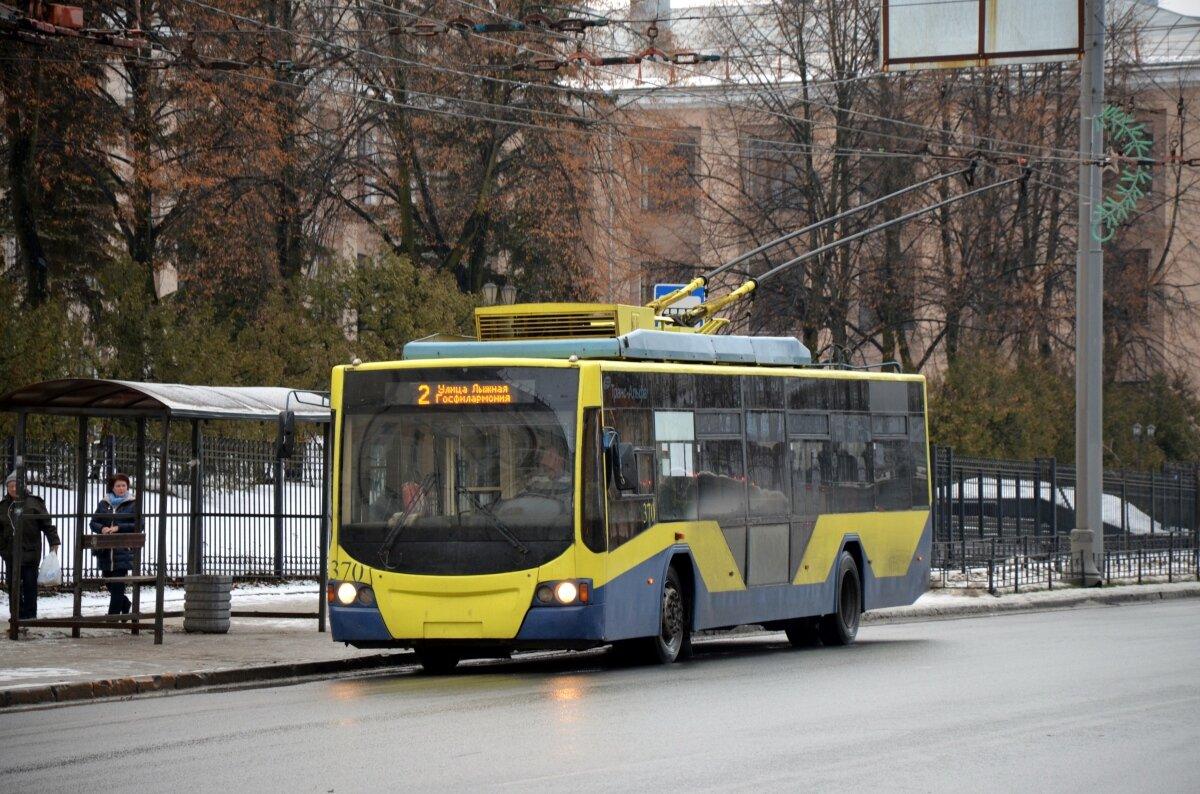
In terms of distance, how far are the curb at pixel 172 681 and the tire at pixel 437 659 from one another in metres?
0.75

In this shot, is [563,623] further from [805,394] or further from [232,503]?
[232,503]

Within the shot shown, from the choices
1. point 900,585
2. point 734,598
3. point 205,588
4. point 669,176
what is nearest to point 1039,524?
point 669,176

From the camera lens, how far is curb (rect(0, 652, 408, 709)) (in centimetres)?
1564

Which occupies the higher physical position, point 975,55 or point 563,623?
point 975,55

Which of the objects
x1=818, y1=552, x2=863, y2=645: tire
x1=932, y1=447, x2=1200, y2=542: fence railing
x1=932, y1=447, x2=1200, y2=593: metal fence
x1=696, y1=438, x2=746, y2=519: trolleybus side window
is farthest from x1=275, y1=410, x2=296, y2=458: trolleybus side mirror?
x1=932, y1=447, x2=1200, y2=542: fence railing

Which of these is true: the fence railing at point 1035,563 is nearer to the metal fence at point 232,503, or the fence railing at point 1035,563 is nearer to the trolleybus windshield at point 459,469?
the metal fence at point 232,503

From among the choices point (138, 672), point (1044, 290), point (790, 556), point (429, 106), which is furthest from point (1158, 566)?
point (138, 672)

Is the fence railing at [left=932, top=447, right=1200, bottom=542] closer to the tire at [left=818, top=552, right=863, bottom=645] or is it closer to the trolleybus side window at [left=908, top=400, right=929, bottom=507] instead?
the trolleybus side window at [left=908, top=400, right=929, bottom=507]

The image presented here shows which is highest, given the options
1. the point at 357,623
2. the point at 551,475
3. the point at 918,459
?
the point at 918,459

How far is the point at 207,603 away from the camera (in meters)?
21.7

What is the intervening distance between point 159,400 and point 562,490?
15.5 ft

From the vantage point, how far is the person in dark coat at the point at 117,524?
882 inches

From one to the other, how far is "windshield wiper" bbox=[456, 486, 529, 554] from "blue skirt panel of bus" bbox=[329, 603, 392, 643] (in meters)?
1.27

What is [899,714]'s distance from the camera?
13922 mm
